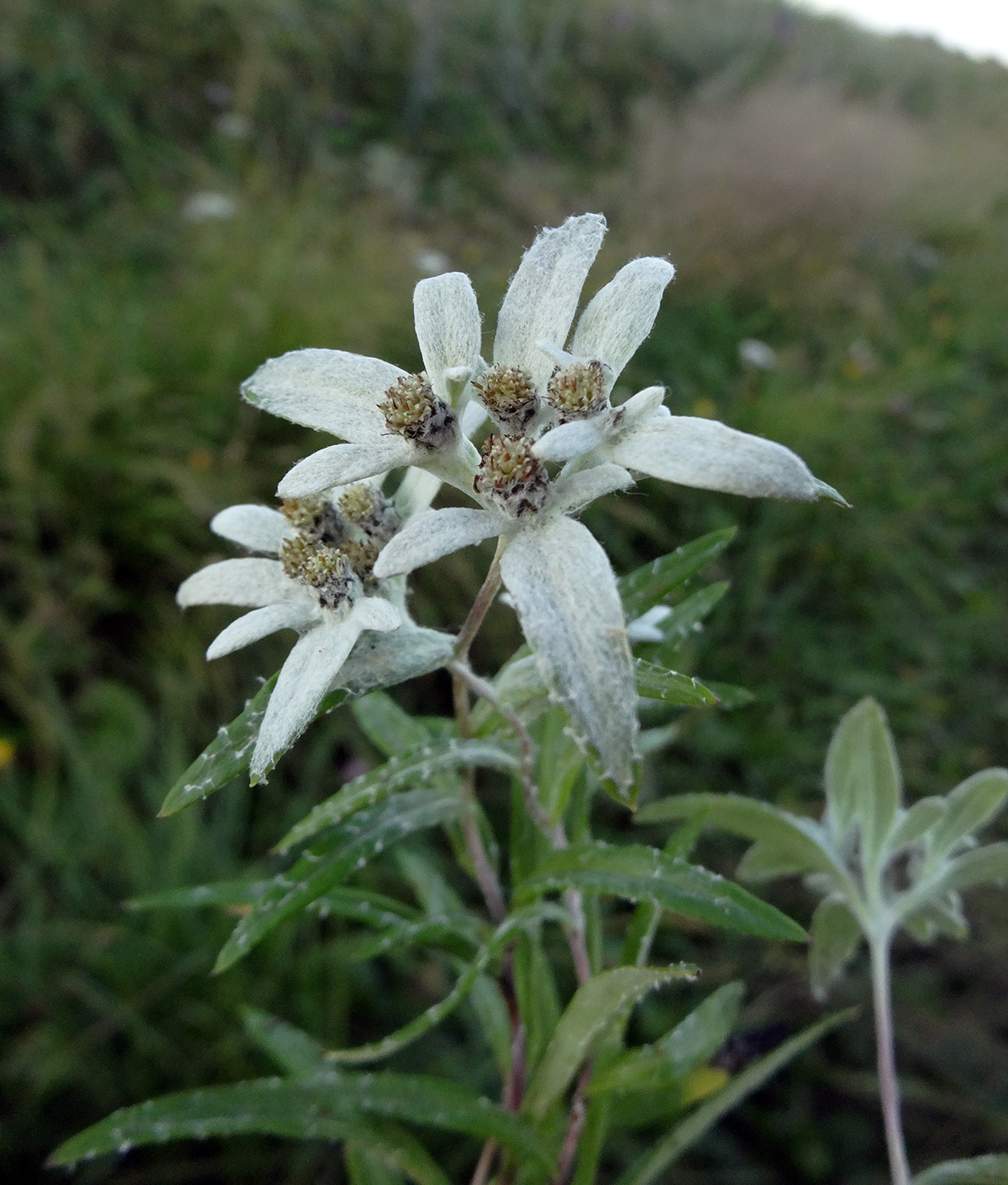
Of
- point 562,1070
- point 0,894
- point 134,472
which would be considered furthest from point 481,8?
point 562,1070

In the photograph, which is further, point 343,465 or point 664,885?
point 664,885

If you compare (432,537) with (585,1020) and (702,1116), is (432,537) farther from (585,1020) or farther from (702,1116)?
(702,1116)

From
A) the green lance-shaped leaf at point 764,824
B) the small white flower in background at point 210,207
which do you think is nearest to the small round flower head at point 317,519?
the green lance-shaped leaf at point 764,824

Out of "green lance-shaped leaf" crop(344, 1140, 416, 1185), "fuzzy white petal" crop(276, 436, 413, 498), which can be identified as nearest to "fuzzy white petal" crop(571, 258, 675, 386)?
"fuzzy white petal" crop(276, 436, 413, 498)

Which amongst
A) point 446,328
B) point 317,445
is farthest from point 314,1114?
point 317,445

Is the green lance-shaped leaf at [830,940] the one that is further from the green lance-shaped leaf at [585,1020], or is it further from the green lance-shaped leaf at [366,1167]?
the green lance-shaped leaf at [366,1167]

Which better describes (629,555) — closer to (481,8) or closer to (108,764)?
(108,764)

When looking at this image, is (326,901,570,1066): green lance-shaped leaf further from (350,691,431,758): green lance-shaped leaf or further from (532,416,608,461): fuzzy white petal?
Result: (532,416,608,461): fuzzy white petal
